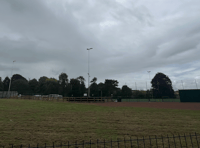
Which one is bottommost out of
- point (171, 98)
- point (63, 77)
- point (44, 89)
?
point (171, 98)

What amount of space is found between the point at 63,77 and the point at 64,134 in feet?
226

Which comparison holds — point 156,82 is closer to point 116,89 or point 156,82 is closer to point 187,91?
point 116,89

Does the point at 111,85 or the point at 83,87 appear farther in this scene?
the point at 111,85

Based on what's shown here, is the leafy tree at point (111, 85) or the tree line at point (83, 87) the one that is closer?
the tree line at point (83, 87)

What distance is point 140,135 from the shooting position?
5.81m

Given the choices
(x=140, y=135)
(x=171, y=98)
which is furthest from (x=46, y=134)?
(x=171, y=98)

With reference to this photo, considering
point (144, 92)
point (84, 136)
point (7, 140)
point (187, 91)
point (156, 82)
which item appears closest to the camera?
point (7, 140)

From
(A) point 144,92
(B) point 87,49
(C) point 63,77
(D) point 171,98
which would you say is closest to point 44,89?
(C) point 63,77

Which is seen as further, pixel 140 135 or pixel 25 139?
pixel 140 135

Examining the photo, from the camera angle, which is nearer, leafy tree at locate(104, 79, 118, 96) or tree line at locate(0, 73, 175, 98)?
tree line at locate(0, 73, 175, 98)

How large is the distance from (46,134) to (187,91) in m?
40.7

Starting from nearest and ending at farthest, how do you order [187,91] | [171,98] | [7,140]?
[7,140], [187,91], [171,98]

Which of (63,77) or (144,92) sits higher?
(63,77)

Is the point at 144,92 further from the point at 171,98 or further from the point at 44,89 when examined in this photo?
the point at 44,89
